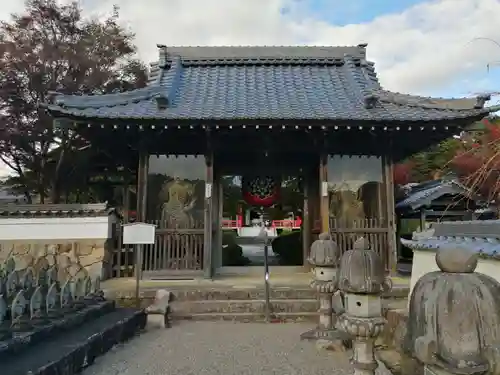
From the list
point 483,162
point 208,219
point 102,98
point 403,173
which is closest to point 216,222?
point 208,219

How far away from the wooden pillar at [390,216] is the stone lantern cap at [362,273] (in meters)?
5.56

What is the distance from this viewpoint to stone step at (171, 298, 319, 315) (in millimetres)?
6961

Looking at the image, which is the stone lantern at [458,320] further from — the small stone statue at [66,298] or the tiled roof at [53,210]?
the tiled roof at [53,210]

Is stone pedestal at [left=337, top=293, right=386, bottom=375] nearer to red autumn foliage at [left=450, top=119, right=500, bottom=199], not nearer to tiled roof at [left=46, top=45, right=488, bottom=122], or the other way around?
red autumn foliage at [left=450, top=119, right=500, bottom=199]

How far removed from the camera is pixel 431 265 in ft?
14.4

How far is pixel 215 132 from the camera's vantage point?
8.71 m

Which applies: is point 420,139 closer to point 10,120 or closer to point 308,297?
point 308,297

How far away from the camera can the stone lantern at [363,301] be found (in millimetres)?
3260

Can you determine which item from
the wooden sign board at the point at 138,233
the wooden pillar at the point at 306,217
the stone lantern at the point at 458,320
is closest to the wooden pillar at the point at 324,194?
the wooden pillar at the point at 306,217

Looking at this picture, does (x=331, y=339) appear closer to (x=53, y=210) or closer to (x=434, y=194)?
(x=53, y=210)

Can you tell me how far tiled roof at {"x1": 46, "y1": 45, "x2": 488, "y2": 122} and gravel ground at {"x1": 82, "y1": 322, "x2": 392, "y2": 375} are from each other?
3.87m

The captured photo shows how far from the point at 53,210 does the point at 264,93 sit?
523 cm

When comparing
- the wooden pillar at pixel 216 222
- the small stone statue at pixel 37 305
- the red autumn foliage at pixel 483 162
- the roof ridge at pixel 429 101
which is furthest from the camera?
the wooden pillar at pixel 216 222

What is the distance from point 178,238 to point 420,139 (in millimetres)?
5498
